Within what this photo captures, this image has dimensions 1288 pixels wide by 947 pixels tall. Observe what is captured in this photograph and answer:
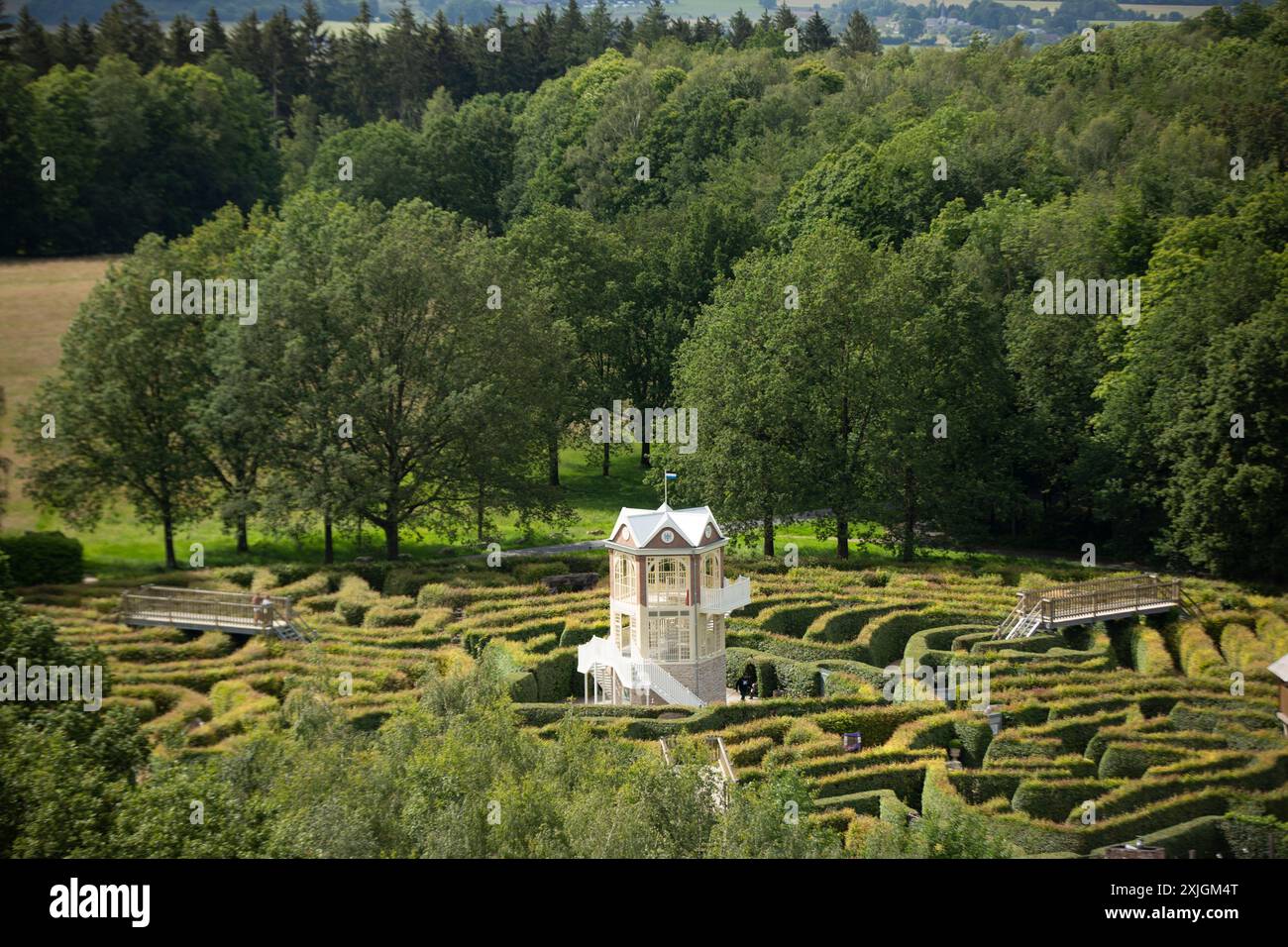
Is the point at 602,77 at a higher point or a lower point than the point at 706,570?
higher

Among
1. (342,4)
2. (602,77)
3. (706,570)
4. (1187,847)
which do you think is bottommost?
(1187,847)

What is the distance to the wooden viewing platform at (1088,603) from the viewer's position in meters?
58.7

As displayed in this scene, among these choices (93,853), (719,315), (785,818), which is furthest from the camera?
(719,315)

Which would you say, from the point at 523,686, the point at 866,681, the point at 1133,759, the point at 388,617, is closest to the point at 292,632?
the point at 388,617

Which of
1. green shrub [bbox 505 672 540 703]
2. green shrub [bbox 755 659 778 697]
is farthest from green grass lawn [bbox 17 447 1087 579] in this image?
green shrub [bbox 505 672 540 703]

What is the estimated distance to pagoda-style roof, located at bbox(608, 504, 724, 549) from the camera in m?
53.6

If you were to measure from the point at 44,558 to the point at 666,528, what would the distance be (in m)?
29.2

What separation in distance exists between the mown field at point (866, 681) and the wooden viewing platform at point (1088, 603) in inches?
26.5

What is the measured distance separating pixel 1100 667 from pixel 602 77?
324 ft

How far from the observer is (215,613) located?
60.0 meters

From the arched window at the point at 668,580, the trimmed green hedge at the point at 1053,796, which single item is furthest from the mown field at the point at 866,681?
the arched window at the point at 668,580
